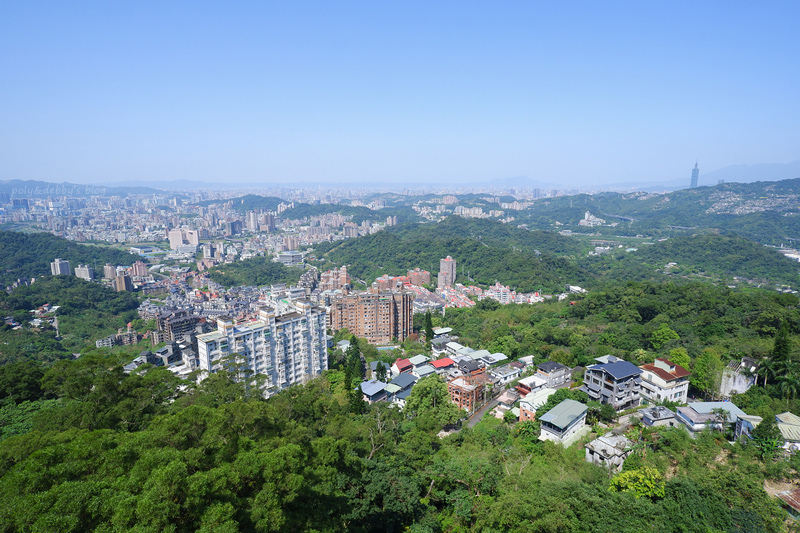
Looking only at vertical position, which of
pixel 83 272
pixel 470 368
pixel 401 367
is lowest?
pixel 83 272

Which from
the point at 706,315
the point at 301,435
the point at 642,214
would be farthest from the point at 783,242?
the point at 301,435

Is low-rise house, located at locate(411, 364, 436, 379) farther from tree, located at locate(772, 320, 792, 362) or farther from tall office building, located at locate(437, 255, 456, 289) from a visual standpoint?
Result: tall office building, located at locate(437, 255, 456, 289)

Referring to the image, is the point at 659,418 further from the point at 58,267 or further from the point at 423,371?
the point at 58,267

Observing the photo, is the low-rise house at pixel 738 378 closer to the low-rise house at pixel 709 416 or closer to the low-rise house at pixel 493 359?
the low-rise house at pixel 709 416

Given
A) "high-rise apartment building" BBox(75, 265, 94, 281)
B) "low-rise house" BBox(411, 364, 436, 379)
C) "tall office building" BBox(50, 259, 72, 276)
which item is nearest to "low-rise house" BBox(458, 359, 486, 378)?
"low-rise house" BBox(411, 364, 436, 379)

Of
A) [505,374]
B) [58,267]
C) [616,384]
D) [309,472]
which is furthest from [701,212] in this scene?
[58,267]

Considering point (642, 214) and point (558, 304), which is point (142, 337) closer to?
point (558, 304)

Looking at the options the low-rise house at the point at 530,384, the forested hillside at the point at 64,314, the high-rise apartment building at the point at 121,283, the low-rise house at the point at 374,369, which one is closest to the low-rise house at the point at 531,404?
the low-rise house at the point at 530,384
